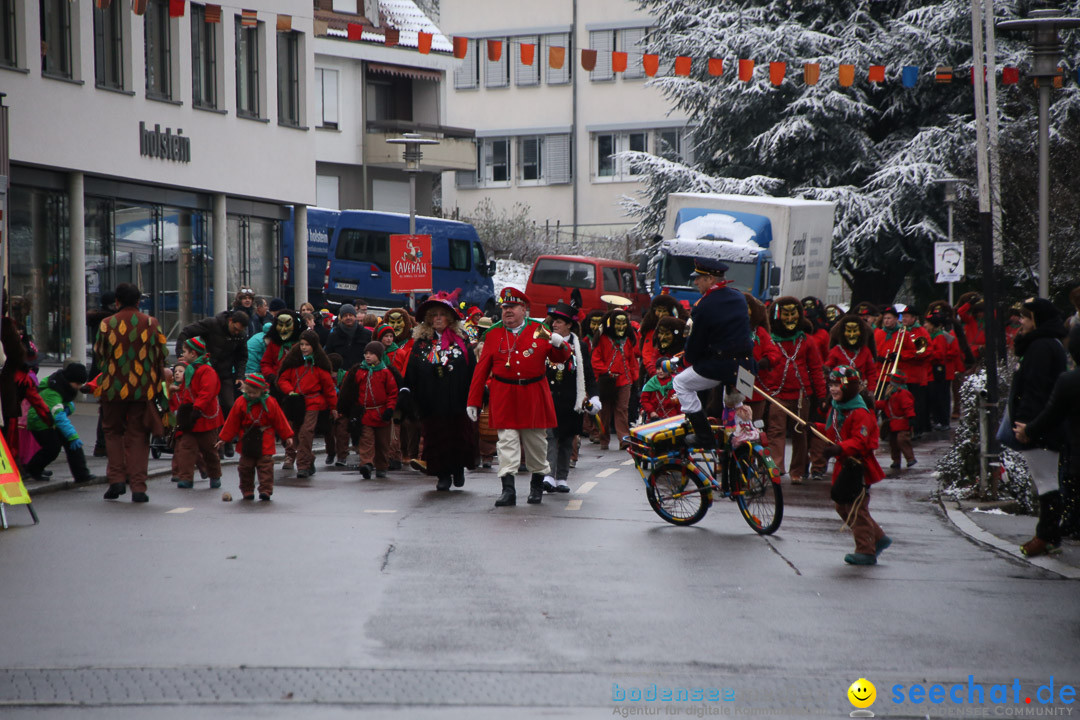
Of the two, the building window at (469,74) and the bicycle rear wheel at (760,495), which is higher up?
the building window at (469,74)

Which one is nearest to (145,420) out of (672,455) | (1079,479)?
(672,455)

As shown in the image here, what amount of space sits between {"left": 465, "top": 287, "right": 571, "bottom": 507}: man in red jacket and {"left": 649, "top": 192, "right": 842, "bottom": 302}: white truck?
17648mm

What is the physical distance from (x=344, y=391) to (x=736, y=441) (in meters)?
5.52

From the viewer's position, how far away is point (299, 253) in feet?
106

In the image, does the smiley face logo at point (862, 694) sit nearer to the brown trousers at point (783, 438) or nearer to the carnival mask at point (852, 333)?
the brown trousers at point (783, 438)

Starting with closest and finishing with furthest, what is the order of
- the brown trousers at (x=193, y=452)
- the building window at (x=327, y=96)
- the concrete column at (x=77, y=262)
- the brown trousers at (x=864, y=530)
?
the brown trousers at (x=864, y=530), the brown trousers at (x=193, y=452), the concrete column at (x=77, y=262), the building window at (x=327, y=96)

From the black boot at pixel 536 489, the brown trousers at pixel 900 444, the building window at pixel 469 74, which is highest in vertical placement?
the building window at pixel 469 74

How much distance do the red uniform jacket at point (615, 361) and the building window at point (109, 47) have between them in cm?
1039

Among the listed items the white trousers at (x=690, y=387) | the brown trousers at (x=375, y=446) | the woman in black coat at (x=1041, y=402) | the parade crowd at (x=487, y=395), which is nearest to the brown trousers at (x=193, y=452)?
the parade crowd at (x=487, y=395)

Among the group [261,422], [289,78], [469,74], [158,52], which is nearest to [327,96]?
[469,74]

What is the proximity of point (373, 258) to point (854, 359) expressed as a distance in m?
25.2

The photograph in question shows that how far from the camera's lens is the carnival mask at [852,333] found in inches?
671

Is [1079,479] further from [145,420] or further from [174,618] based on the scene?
[145,420]

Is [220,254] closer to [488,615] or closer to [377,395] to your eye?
[377,395]
